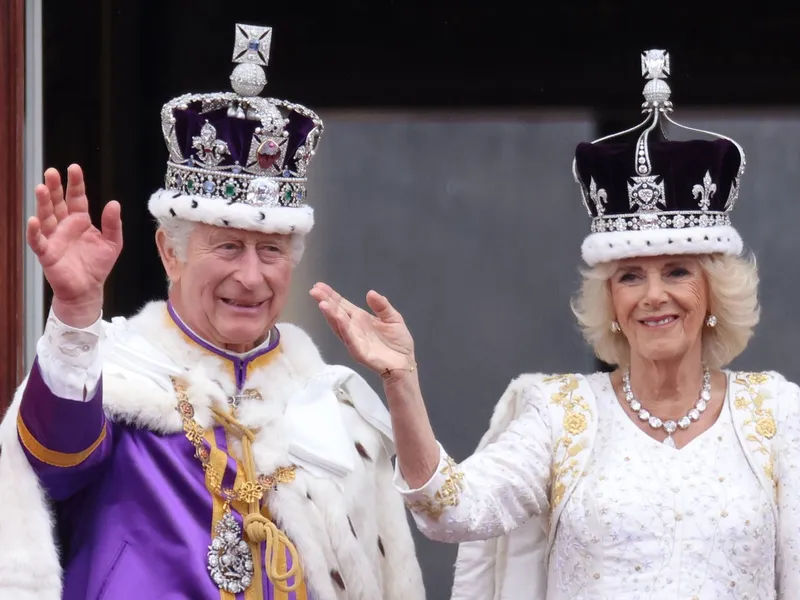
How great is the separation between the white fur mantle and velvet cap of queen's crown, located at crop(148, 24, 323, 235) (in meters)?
0.29

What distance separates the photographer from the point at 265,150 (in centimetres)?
349

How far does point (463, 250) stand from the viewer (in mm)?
5082

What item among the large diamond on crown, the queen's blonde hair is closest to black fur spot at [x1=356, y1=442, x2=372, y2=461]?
the queen's blonde hair

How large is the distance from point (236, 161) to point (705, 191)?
1.09 meters

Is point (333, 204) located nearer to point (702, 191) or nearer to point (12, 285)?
point (12, 285)

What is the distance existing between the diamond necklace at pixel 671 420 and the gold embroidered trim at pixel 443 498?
52cm

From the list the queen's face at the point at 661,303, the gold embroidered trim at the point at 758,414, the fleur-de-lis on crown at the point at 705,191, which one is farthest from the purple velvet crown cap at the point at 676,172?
the gold embroidered trim at the point at 758,414

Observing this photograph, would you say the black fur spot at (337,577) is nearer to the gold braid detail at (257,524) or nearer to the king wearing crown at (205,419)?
the king wearing crown at (205,419)

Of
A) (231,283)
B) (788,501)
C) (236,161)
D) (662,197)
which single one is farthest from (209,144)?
(788,501)

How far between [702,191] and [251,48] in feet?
3.64

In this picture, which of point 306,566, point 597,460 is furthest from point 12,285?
point 597,460

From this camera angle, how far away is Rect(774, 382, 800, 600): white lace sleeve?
11.0 ft

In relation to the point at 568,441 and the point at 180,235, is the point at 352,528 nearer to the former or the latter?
the point at 568,441

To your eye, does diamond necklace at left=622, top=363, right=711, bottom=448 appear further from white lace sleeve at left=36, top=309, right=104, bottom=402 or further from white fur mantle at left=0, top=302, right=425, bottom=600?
white lace sleeve at left=36, top=309, right=104, bottom=402
